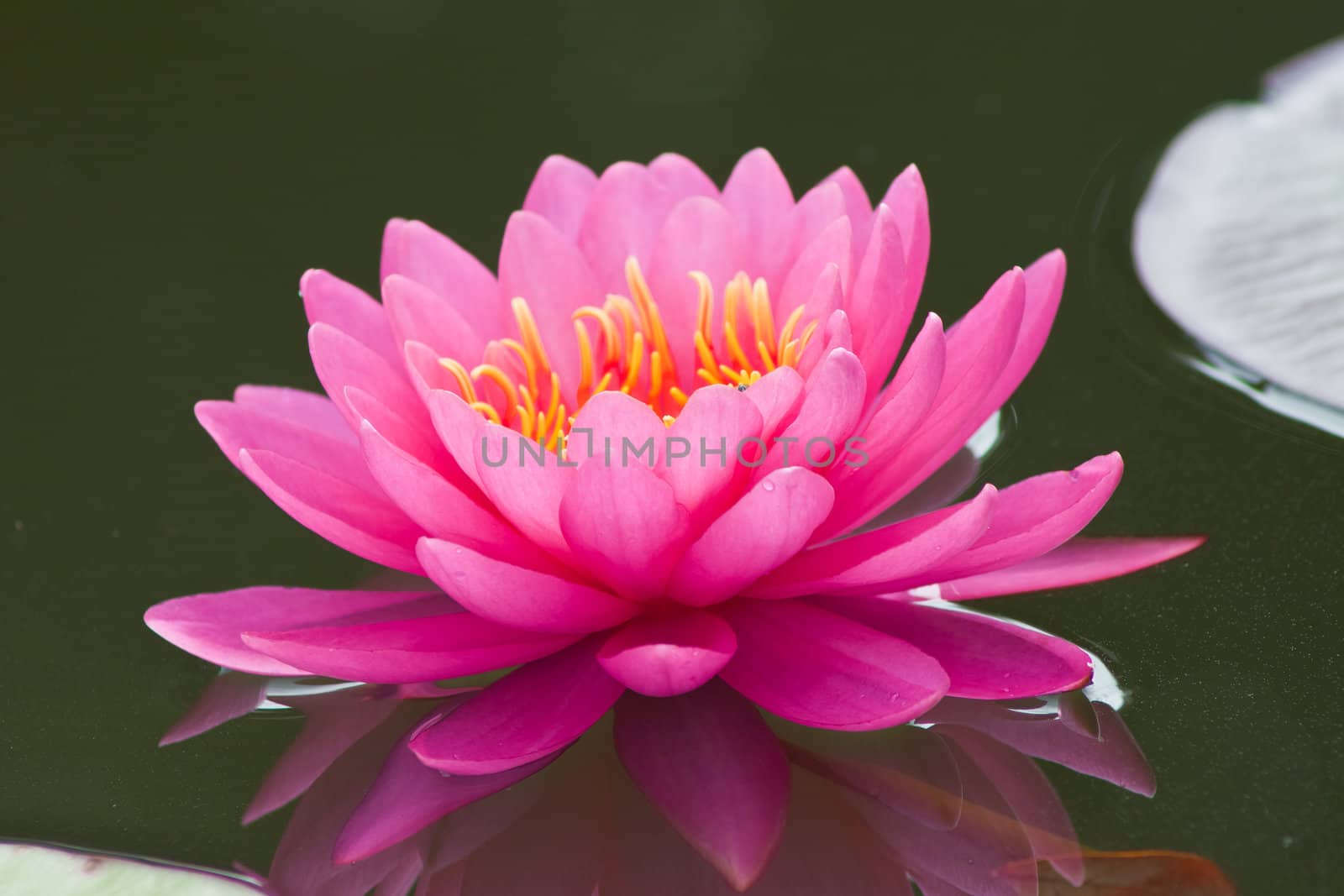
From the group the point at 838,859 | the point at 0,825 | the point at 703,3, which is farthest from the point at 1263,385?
the point at 703,3

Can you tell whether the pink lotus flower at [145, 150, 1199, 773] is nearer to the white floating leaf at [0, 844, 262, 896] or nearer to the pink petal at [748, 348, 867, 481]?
the pink petal at [748, 348, 867, 481]

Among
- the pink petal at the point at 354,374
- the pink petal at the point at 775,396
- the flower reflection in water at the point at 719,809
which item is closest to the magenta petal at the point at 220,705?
the flower reflection in water at the point at 719,809

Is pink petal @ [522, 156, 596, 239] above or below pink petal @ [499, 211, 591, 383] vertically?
above

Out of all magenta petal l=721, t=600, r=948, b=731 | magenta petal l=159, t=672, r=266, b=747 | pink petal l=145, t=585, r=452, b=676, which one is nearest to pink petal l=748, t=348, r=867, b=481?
magenta petal l=721, t=600, r=948, b=731

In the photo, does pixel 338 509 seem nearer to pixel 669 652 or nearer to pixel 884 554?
pixel 669 652

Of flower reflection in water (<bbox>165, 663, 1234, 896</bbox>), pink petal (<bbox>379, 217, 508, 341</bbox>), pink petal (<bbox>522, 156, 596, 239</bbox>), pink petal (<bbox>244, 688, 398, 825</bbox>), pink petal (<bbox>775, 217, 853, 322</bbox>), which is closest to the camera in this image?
flower reflection in water (<bbox>165, 663, 1234, 896</bbox>)

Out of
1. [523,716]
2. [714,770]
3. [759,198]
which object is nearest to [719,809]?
[714,770]
